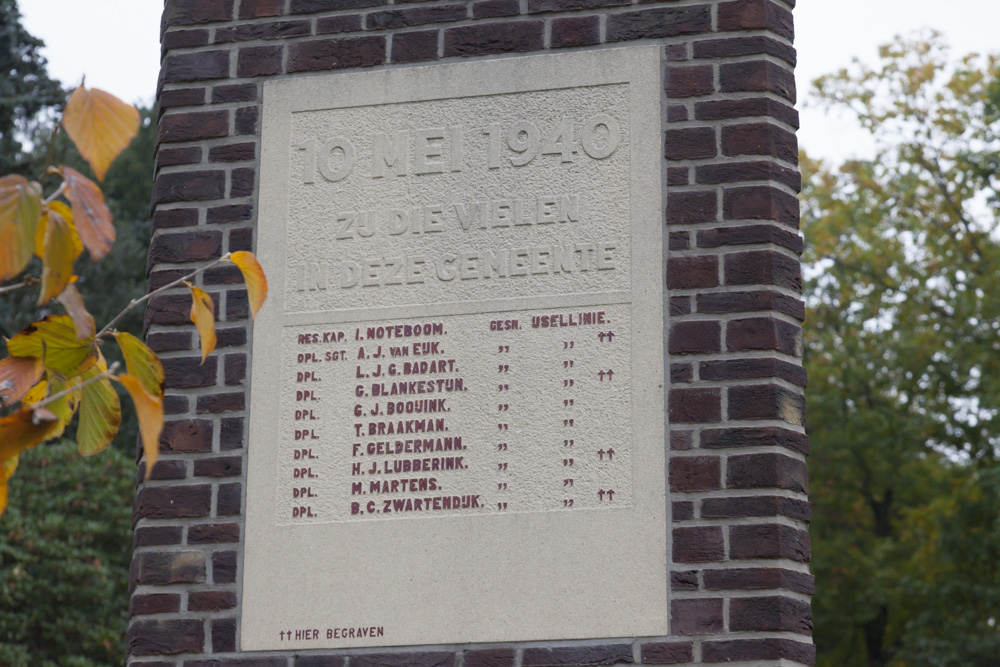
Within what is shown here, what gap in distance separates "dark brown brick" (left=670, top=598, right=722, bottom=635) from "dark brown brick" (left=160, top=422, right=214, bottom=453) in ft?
5.04

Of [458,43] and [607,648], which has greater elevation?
[458,43]

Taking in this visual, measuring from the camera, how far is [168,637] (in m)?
4.09

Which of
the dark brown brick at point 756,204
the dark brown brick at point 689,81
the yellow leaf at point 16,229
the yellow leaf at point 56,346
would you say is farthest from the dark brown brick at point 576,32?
the yellow leaf at point 16,229

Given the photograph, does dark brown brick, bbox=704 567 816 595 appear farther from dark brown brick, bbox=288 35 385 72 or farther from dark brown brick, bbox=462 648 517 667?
dark brown brick, bbox=288 35 385 72

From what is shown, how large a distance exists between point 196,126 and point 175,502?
4.18 ft

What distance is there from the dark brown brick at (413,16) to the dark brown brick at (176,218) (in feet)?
2.82

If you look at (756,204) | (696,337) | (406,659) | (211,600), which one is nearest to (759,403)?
(696,337)

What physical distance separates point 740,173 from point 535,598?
143 centimetres

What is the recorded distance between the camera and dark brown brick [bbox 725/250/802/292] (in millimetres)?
4039

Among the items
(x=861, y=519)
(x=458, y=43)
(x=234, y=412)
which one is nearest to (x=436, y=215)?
(x=458, y=43)

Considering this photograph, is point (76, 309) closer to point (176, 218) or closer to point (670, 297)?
point (670, 297)

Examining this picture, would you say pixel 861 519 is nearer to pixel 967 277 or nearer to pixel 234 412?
pixel 967 277

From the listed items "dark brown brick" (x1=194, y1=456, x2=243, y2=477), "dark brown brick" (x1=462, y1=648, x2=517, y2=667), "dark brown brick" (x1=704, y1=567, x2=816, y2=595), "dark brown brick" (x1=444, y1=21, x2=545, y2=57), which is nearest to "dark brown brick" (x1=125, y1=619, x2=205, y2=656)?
"dark brown brick" (x1=194, y1=456, x2=243, y2=477)

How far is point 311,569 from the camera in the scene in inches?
160
